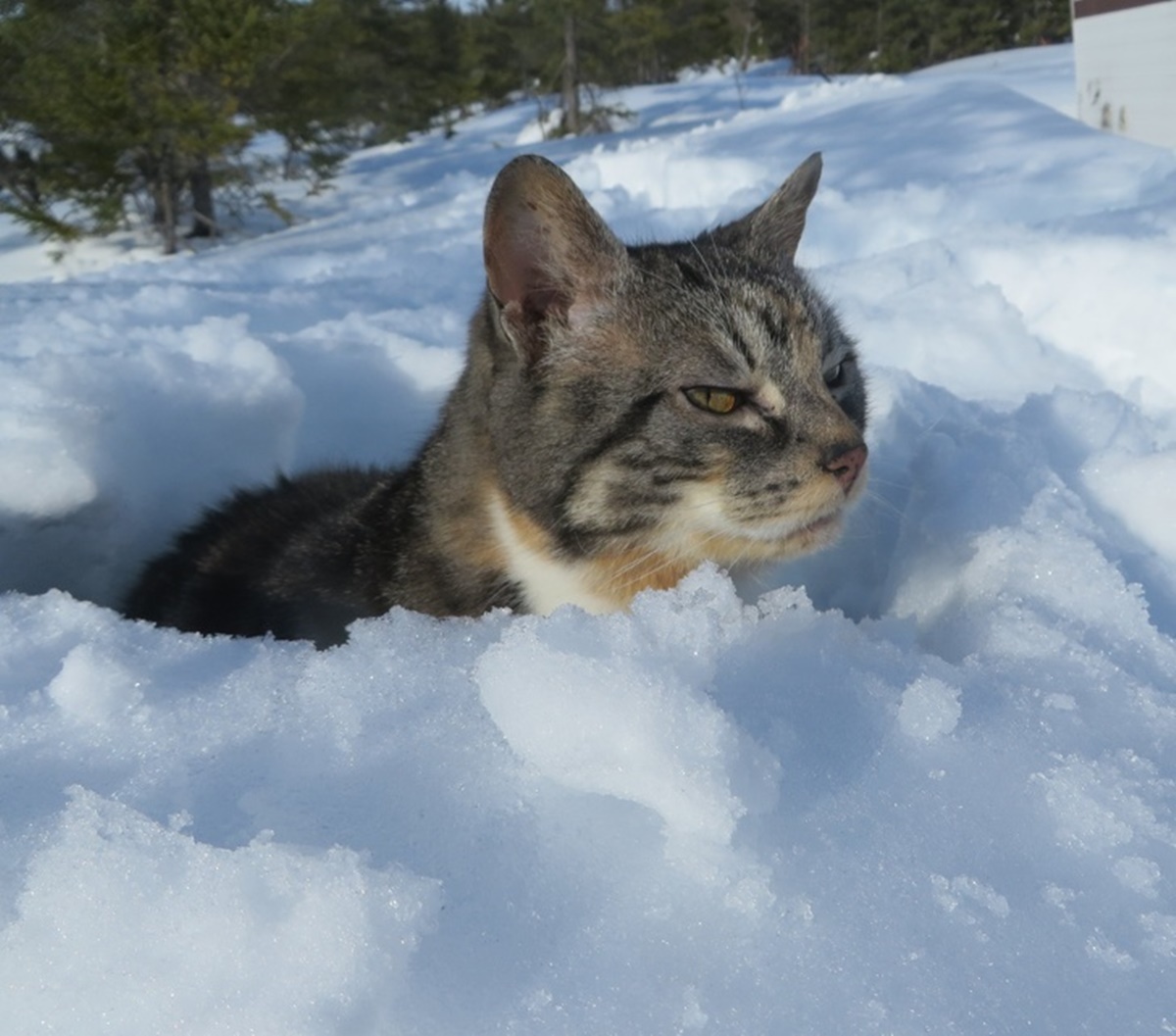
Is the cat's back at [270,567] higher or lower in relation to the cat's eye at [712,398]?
lower

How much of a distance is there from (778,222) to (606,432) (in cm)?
81

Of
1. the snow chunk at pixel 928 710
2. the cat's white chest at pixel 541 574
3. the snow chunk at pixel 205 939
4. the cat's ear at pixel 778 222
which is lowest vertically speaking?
the cat's white chest at pixel 541 574

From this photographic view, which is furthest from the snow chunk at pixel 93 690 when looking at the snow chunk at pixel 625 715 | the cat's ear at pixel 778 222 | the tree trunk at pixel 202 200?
the tree trunk at pixel 202 200

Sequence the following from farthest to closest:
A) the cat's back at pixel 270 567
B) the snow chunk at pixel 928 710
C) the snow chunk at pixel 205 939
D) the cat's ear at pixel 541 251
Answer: the cat's back at pixel 270 567 → the cat's ear at pixel 541 251 → the snow chunk at pixel 928 710 → the snow chunk at pixel 205 939

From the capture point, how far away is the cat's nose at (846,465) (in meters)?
1.69

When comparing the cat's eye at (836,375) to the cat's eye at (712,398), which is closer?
the cat's eye at (712,398)

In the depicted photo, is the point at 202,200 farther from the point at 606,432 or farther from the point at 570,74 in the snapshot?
the point at 606,432

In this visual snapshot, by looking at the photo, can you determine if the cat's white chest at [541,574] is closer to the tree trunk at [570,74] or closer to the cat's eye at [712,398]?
the cat's eye at [712,398]

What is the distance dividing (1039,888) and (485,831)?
1.90 ft

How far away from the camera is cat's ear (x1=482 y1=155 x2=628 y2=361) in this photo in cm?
168

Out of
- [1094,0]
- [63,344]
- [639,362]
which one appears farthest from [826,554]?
[1094,0]

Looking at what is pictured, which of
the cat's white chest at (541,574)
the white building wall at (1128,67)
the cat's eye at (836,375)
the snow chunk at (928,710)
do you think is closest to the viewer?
the snow chunk at (928,710)

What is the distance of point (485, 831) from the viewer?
106 cm

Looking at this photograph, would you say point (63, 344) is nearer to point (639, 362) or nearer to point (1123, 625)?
point (639, 362)
